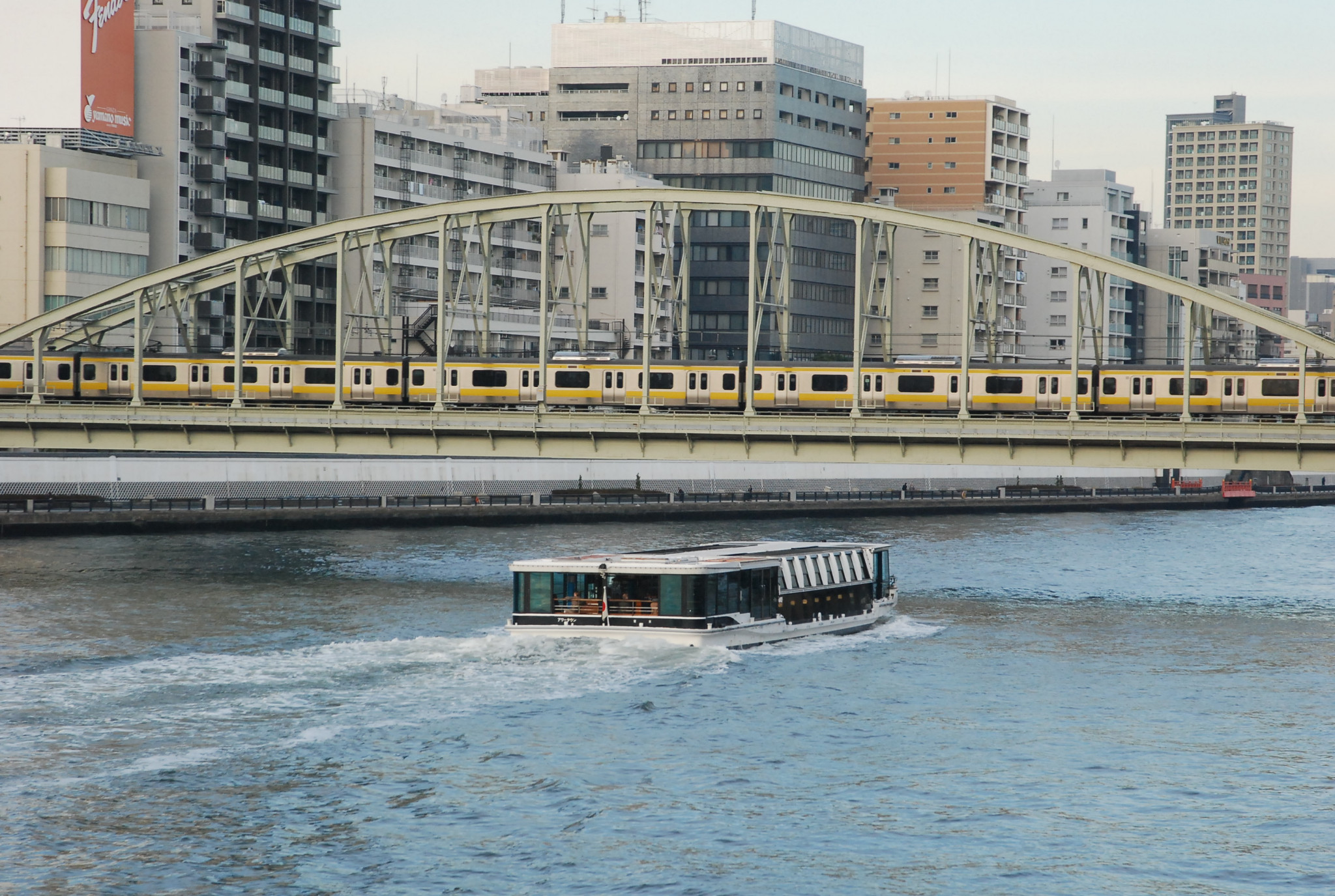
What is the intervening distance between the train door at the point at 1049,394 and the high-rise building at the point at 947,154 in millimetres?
114083

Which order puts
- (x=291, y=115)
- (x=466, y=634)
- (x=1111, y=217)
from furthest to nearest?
1. (x=1111, y=217)
2. (x=291, y=115)
3. (x=466, y=634)

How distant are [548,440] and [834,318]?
4462 inches

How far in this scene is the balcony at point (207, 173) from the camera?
12212cm

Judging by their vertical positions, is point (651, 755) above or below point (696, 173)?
below

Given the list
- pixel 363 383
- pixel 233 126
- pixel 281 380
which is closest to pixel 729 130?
pixel 233 126

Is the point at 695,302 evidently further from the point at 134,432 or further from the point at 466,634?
the point at 466,634

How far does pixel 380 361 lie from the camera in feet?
253

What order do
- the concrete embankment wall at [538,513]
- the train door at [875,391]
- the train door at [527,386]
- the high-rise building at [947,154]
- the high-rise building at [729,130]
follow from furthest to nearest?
the high-rise building at [947,154] < the high-rise building at [729,130] < the concrete embankment wall at [538,513] < the train door at [527,386] < the train door at [875,391]

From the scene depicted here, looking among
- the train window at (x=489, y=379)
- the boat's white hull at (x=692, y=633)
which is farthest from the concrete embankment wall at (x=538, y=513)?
the boat's white hull at (x=692, y=633)

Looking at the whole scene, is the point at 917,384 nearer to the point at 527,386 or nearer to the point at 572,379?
the point at 572,379

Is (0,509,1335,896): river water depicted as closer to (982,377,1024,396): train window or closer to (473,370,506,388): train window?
(982,377,1024,396): train window

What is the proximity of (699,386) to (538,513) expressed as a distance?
27341 mm

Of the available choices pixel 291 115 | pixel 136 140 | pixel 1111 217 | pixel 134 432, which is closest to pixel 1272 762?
pixel 134 432

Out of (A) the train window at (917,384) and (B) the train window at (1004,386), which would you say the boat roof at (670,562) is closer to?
(A) the train window at (917,384)
